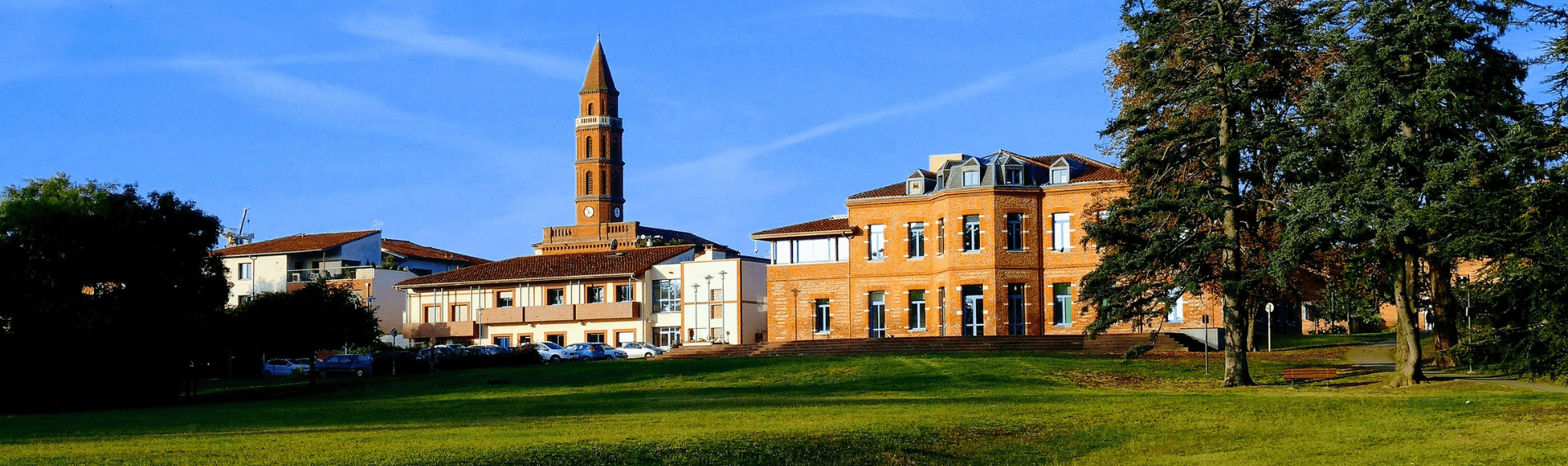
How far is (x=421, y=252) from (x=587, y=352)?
43.3 m

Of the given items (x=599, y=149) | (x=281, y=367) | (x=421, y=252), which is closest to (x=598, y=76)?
(x=599, y=149)

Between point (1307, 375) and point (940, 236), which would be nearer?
point (1307, 375)

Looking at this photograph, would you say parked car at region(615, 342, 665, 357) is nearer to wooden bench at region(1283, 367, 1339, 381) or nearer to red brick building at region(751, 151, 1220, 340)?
red brick building at region(751, 151, 1220, 340)

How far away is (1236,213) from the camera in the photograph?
3697 cm

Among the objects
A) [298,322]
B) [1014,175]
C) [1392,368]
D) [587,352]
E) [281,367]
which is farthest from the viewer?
[281,367]

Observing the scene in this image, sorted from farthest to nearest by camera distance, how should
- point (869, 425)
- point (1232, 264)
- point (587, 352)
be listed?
point (587, 352) → point (1232, 264) → point (869, 425)

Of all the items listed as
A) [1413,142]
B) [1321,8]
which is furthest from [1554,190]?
[1321,8]

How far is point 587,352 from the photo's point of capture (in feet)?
220

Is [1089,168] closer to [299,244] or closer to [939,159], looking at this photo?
[939,159]

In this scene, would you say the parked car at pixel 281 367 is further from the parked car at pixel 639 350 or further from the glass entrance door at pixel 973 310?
the glass entrance door at pixel 973 310

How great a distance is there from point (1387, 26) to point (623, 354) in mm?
43625

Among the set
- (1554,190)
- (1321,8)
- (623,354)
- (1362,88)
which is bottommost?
(623,354)

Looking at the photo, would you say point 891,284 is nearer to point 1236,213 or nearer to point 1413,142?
point 1236,213

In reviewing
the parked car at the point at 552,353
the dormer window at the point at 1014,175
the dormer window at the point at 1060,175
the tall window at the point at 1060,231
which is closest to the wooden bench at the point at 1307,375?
the tall window at the point at 1060,231
